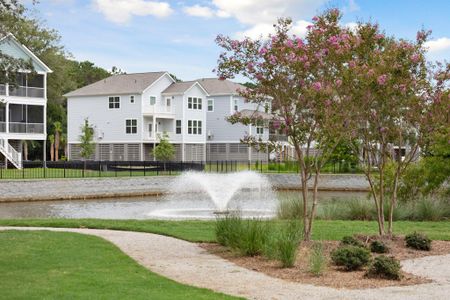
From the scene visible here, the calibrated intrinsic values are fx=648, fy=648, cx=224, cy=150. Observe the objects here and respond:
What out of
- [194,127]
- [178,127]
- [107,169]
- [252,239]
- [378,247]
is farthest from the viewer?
[194,127]

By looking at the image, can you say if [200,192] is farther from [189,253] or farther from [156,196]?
[189,253]

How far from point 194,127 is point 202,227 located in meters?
45.5

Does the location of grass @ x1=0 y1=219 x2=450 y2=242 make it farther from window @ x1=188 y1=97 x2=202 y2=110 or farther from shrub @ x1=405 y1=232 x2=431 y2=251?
window @ x1=188 y1=97 x2=202 y2=110

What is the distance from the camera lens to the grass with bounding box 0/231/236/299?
8727 millimetres

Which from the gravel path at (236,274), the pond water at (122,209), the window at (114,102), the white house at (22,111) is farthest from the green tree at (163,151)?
the gravel path at (236,274)

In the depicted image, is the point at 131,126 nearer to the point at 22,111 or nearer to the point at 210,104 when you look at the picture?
the point at 22,111

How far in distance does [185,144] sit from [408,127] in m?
47.7

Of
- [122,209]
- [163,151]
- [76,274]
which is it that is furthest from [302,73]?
[163,151]

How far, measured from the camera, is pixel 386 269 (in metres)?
10.4

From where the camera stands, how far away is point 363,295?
30.1 feet

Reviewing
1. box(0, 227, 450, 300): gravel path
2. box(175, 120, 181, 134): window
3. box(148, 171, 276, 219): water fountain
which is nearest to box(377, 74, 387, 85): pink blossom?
box(0, 227, 450, 300): gravel path

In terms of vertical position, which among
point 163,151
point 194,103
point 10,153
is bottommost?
point 10,153

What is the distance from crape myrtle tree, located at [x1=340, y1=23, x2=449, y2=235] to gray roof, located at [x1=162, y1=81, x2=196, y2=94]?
1844 inches

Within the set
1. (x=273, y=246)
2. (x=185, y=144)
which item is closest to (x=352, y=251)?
(x=273, y=246)
